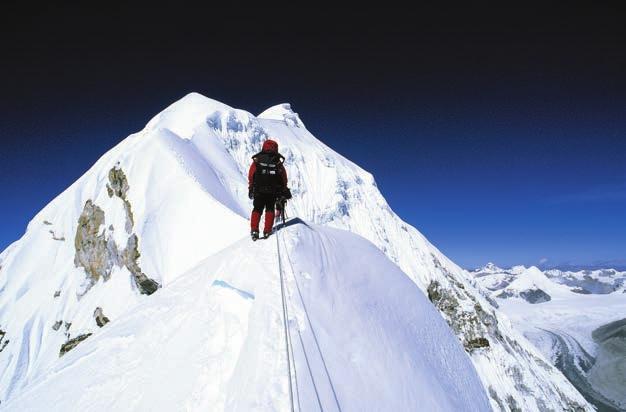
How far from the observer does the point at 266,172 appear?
7.80m

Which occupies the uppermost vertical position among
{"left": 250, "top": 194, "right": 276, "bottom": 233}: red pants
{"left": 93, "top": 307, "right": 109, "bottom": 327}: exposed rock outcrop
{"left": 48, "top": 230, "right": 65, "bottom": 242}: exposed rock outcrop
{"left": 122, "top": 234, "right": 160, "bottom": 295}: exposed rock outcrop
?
{"left": 48, "top": 230, "right": 65, "bottom": 242}: exposed rock outcrop

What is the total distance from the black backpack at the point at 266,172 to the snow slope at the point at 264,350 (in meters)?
1.35

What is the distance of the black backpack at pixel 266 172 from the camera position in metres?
7.77

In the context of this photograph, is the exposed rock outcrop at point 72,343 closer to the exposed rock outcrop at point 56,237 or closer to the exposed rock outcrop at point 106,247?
the exposed rock outcrop at point 106,247

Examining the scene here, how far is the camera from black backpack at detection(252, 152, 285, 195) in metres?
7.77

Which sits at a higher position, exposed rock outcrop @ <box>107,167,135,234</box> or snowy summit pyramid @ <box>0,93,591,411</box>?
exposed rock outcrop @ <box>107,167,135,234</box>

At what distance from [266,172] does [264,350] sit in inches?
184

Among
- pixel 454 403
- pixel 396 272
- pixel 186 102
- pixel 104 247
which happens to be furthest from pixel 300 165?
pixel 454 403

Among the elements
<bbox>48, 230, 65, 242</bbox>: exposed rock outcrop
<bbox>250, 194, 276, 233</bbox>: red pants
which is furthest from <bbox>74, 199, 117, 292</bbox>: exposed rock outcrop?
<bbox>250, 194, 276, 233</bbox>: red pants

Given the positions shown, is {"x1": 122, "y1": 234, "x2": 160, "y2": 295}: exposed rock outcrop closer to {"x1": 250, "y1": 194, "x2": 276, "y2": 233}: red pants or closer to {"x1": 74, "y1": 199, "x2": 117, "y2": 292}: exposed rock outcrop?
{"x1": 74, "y1": 199, "x2": 117, "y2": 292}: exposed rock outcrop

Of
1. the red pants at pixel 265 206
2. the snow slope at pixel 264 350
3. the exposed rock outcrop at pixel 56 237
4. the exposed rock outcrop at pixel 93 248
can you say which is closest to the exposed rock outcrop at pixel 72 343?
the exposed rock outcrop at pixel 93 248

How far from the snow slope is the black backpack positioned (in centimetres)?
135

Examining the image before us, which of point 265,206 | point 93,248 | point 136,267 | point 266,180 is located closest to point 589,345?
point 136,267

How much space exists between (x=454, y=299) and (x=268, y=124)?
142 ft
